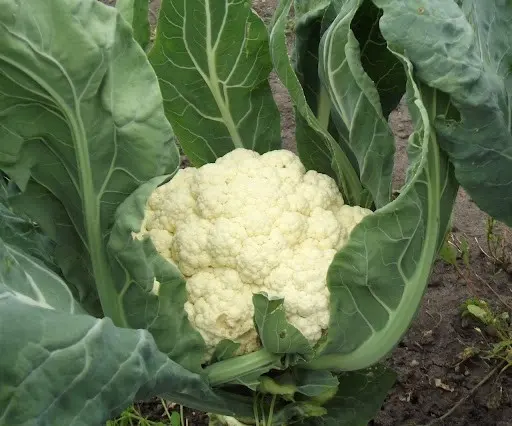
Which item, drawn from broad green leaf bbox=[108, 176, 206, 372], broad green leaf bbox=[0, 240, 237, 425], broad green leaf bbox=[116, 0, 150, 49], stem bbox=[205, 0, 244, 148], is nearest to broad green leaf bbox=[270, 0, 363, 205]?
stem bbox=[205, 0, 244, 148]

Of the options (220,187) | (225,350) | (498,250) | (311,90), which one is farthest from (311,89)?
(498,250)

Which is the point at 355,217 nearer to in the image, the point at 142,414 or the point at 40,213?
the point at 40,213

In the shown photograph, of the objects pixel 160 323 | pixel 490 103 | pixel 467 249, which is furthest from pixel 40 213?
pixel 467 249

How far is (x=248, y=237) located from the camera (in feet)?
4.67

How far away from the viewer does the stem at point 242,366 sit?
1.36 meters

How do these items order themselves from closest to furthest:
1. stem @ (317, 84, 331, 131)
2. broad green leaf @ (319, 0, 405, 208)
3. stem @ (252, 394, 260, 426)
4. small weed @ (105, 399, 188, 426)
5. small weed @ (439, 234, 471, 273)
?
broad green leaf @ (319, 0, 405, 208)
stem @ (252, 394, 260, 426)
stem @ (317, 84, 331, 131)
small weed @ (105, 399, 188, 426)
small weed @ (439, 234, 471, 273)

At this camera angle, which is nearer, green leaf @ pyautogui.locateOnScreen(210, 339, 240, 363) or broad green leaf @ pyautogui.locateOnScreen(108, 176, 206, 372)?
broad green leaf @ pyautogui.locateOnScreen(108, 176, 206, 372)

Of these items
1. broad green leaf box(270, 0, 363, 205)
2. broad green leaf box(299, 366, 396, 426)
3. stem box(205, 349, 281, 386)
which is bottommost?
broad green leaf box(299, 366, 396, 426)

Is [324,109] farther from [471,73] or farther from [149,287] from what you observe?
[149,287]

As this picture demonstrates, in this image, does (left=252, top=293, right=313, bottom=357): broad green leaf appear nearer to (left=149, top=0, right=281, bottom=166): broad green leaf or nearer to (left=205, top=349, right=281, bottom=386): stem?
(left=205, top=349, right=281, bottom=386): stem

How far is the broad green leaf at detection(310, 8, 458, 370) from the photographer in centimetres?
125

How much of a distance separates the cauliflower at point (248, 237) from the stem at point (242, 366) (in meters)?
0.04

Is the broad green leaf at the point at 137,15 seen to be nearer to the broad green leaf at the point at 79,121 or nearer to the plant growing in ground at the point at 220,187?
the plant growing in ground at the point at 220,187

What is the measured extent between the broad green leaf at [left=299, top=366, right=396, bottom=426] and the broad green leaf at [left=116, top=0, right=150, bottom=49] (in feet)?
A: 2.47
